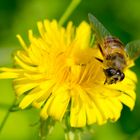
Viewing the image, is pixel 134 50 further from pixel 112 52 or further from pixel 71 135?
pixel 71 135

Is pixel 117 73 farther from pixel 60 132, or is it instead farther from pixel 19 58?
pixel 60 132

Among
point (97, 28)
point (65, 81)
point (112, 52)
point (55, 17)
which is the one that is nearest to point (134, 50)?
point (112, 52)

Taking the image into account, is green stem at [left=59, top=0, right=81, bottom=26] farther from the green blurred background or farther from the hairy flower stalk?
the green blurred background

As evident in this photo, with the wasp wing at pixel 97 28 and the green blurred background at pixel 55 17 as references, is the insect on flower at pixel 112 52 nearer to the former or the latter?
the wasp wing at pixel 97 28

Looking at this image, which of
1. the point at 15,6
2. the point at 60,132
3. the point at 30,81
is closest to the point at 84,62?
the point at 30,81

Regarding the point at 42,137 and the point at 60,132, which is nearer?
the point at 42,137

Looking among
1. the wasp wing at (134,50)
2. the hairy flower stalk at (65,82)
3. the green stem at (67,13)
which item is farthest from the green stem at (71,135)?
the green stem at (67,13)

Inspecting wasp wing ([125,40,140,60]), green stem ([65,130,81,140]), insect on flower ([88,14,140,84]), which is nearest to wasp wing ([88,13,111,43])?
insect on flower ([88,14,140,84])
